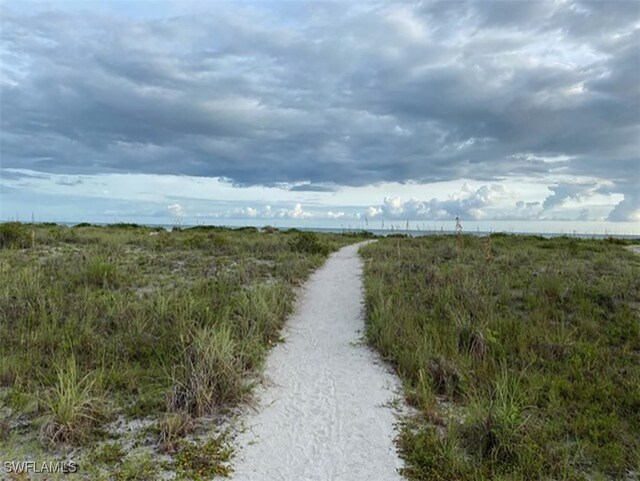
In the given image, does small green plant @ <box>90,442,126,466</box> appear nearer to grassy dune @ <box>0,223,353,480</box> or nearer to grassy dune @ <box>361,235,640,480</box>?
grassy dune @ <box>0,223,353,480</box>

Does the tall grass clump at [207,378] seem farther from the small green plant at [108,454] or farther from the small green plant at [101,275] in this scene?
the small green plant at [101,275]

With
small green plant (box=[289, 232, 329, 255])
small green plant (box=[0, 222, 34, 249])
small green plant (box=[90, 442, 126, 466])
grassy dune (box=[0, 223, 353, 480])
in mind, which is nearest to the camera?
small green plant (box=[90, 442, 126, 466])

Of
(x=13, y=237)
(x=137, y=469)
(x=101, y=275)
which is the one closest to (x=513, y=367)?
(x=137, y=469)

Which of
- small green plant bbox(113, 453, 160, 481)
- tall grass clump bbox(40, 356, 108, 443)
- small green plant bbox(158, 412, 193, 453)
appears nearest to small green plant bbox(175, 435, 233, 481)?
small green plant bbox(158, 412, 193, 453)

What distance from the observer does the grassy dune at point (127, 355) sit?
4.58 m

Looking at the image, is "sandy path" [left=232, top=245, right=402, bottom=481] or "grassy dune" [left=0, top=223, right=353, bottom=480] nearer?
"sandy path" [left=232, top=245, right=402, bottom=481]

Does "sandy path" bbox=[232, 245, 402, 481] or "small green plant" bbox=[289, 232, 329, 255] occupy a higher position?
"small green plant" bbox=[289, 232, 329, 255]

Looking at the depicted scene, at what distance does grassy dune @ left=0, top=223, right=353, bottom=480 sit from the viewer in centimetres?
458

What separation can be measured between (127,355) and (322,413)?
3.33 metres

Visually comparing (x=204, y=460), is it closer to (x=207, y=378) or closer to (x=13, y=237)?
(x=207, y=378)

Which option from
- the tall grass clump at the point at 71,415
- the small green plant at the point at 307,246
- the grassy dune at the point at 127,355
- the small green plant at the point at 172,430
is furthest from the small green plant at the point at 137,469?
the small green plant at the point at 307,246

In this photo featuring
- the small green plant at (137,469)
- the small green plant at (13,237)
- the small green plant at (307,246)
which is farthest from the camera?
the small green plant at (307,246)

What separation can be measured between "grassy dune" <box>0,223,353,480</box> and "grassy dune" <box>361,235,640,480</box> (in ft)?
7.53

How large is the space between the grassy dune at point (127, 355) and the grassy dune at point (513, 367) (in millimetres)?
2295
